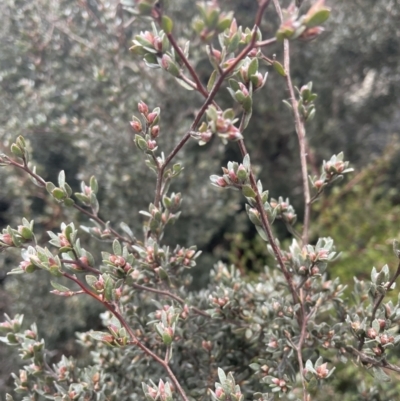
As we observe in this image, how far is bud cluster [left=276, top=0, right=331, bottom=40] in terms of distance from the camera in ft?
2.18

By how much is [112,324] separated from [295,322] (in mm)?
574

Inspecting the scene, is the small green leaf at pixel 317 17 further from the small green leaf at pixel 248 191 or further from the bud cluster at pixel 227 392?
the bud cluster at pixel 227 392

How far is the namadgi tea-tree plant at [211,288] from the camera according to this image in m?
0.89

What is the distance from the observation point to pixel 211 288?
1.68 metres

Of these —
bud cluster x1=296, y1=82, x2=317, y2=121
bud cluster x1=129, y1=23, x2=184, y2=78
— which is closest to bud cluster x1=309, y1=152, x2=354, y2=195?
bud cluster x1=296, y1=82, x2=317, y2=121

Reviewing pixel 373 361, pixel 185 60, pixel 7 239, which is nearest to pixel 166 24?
pixel 185 60

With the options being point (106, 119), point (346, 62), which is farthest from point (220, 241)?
point (346, 62)

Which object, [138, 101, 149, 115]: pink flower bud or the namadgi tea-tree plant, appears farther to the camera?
[138, 101, 149, 115]: pink flower bud

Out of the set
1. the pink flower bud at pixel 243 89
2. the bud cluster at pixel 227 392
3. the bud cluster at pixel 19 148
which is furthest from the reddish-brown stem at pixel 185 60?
the bud cluster at pixel 227 392

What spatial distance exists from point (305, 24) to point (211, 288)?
1.22 m

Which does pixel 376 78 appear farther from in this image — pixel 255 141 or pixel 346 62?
pixel 255 141

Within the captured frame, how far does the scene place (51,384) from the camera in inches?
53.7

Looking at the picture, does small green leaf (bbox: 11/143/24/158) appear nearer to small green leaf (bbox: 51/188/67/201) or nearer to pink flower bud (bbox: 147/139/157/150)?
small green leaf (bbox: 51/188/67/201)

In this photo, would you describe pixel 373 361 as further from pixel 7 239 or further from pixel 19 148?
pixel 19 148
